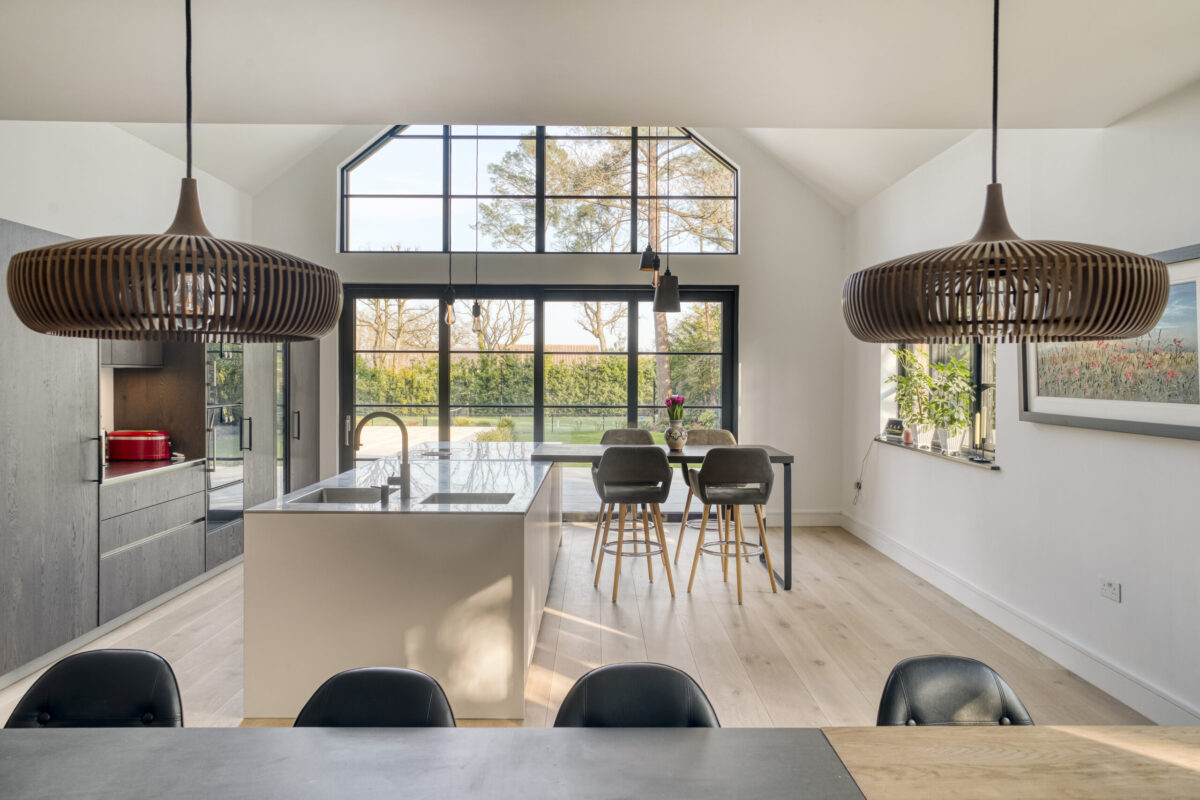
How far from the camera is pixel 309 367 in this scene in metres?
6.45

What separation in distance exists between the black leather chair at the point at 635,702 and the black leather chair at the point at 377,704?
0.89 feet

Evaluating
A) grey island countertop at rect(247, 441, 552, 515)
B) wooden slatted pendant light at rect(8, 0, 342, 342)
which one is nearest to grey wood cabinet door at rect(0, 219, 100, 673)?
grey island countertop at rect(247, 441, 552, 515)

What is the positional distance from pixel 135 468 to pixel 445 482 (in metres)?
2.06

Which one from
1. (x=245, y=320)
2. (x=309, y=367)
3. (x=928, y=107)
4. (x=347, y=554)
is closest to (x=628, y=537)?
(x=309, y=367)

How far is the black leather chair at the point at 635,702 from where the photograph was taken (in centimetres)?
157

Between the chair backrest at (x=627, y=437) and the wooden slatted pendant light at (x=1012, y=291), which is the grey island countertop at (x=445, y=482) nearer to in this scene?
the chair backrest at (x=627, y=437)

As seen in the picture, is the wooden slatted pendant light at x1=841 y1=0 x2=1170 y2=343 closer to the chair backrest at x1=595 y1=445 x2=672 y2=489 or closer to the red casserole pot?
the chair backrest at x1=595 y1=445 x2=672 y2=489

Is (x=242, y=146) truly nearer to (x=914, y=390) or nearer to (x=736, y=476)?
(x=736, y=476)

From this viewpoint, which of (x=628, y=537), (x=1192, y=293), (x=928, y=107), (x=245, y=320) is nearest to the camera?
(x=245, y=320)

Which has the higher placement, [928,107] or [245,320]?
[928,107]

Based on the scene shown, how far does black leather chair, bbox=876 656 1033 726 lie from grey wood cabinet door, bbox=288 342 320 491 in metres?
5.51

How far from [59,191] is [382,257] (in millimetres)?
2812

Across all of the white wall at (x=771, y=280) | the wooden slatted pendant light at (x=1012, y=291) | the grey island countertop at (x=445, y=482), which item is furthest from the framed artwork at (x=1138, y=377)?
the white wall at (x=771, y=280)

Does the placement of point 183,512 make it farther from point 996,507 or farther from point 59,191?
point 996,507
